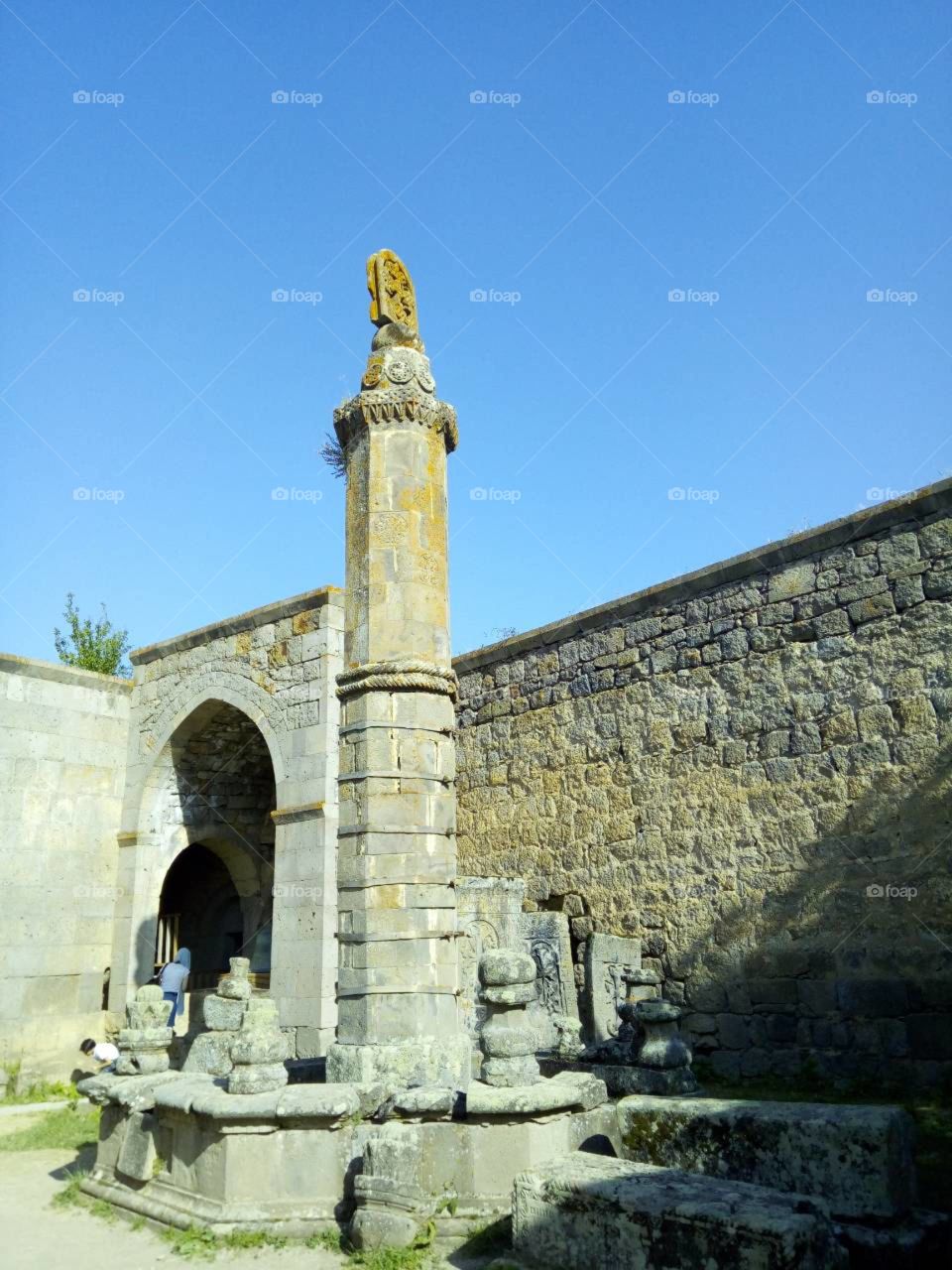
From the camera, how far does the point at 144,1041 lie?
21.9ft

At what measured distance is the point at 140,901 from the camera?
12.3 metres

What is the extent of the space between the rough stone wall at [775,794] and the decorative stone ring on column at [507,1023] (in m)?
3.63

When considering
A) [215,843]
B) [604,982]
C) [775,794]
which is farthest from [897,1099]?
[215,843]

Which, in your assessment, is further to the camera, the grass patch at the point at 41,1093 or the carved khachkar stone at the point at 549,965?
the grass patch at the point at 41,1093

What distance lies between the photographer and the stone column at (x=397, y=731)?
245 inches

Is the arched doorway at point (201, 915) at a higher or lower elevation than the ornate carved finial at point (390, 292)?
lower

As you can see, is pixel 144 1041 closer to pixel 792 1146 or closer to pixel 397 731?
pixel 397 731

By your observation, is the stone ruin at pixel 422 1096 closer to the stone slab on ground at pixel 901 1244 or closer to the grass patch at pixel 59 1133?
the stone slab on ground at pixel 901 1244

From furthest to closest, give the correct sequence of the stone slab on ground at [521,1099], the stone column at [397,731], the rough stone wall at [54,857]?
the rough stone wall at [54,857], the stone column at [397,731], the stone slab on ground at [521,1099]

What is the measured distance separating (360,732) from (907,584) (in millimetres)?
A: 4350

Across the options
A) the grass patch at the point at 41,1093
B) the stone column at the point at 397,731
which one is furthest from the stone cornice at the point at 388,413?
the grass patch at the point at 41,1093

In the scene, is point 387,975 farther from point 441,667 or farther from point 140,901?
point 140,901

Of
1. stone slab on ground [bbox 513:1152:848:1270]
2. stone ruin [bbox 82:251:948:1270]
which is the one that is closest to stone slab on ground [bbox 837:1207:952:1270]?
stone ruin [bbox 82:251:948:1270]

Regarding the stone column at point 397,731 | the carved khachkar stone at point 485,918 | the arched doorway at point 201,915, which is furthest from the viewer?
the arched doorway at point 201,915
